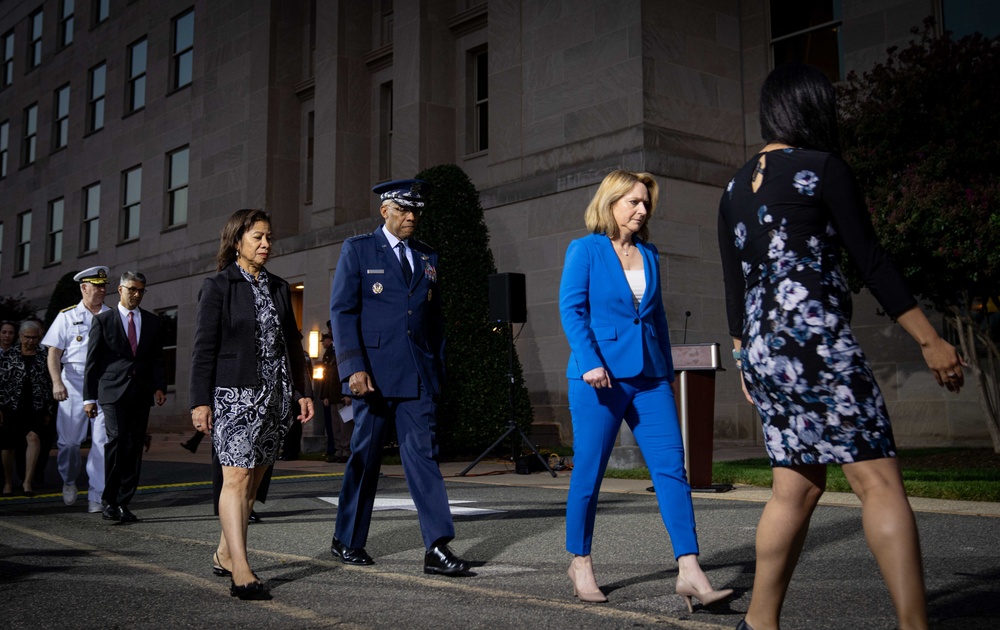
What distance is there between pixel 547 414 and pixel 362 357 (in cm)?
1095

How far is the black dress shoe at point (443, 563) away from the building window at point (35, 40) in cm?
3460

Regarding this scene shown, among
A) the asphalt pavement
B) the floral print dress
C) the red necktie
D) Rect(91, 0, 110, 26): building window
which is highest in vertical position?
Rect(91, 0, 110, 26): building window

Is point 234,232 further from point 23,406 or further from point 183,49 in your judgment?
point 183,49

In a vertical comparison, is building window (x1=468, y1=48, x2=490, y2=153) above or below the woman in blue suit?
above

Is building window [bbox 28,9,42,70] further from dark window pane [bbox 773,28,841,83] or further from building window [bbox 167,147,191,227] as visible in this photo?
dark window pane [bbox 773,28,841,83]

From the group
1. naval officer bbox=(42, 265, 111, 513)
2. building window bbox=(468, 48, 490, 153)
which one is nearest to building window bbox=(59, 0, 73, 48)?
building window bbox=(468, 48, 490, 153)

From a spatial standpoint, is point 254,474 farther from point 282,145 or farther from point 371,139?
point 282,145

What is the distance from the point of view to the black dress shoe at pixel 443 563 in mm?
5141

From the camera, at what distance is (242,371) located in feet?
16.6

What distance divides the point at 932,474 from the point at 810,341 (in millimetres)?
7617

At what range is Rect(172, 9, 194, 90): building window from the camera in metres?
27.2

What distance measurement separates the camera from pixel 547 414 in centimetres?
1620

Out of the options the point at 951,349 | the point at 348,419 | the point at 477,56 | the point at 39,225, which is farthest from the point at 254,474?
the point at 39,225

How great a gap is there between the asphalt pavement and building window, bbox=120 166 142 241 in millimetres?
21092
